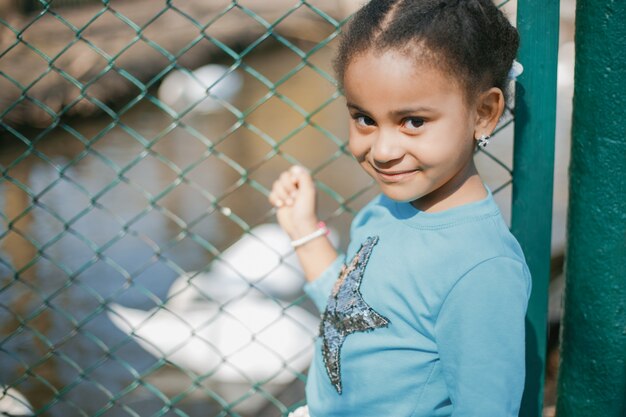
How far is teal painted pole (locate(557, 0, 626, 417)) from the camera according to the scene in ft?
4.64

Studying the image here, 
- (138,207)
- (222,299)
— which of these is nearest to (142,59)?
(138,207)

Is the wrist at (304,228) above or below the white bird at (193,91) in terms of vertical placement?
above

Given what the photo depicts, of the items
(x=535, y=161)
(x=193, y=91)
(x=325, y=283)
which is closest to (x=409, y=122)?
(x=535, y=161)

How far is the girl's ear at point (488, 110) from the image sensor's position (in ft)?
4.39

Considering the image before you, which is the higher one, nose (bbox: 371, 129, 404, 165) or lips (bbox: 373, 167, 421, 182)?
nose (bbox: 371, 129, 404, 165)

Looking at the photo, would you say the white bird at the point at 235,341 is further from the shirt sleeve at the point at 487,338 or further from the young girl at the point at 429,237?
the shirt sleeve at the point at 487,338

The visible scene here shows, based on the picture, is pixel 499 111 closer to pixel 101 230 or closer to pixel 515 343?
pixel 515 343

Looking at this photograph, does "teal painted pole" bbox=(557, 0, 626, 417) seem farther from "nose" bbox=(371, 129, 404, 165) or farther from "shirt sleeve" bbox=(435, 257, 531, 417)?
"nose" bbox=(371, 129, 404, 165)

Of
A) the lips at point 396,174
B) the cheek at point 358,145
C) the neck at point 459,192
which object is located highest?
the cheek at point 358,145

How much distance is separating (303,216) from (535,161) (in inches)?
20.7

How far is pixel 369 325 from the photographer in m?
1.43

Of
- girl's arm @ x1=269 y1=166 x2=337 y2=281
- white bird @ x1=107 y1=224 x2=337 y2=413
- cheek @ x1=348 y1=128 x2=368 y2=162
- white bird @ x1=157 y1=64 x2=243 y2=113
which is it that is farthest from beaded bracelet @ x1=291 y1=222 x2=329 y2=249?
white bird @ x1=157 y1=64 x2=243 y2=113

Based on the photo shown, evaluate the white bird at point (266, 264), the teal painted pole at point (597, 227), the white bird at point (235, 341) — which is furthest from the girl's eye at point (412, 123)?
→ the white bird at point (266, 264)

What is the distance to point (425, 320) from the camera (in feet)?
4.41
